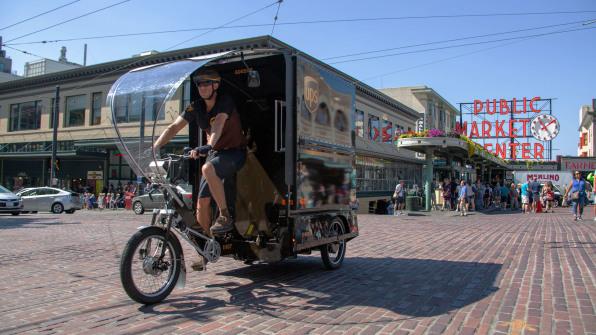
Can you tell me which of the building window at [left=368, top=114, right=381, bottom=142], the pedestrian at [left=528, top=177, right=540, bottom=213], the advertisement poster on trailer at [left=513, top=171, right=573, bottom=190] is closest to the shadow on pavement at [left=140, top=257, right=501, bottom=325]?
the pedestrian at [left=528, top=177, right=540, bottom=213]

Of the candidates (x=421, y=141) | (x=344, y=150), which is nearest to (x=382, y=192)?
(x=421, y=141)

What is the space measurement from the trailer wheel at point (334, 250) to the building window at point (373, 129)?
29177 millimetres

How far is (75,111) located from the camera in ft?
113

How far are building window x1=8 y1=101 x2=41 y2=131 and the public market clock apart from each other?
150ft

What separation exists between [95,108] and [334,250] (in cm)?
3051

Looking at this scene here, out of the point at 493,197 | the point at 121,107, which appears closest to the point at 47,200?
the point at 121,107

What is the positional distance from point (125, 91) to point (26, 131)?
1465 inches

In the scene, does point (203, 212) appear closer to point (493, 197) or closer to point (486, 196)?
point (486, 196)

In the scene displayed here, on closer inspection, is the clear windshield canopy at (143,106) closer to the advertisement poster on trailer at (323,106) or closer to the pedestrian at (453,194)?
the advertisement poster on trailer at (323,106)

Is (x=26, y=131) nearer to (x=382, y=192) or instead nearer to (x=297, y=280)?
(x=382, y=192)

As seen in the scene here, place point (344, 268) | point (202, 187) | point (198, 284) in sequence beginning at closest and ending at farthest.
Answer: point (202, 187)
point (198, 284)
point (344, 268)

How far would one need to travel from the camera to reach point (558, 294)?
5367 mm

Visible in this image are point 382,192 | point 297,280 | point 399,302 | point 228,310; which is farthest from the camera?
point 382,192

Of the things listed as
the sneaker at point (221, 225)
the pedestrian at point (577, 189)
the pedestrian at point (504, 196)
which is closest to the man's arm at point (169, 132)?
the sneaker at point (221, 225)
